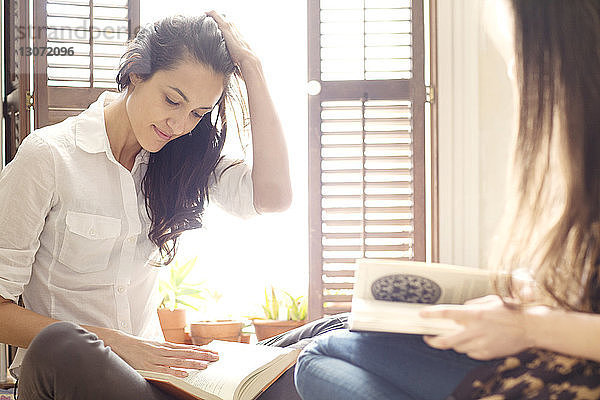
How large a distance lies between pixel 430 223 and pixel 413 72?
18.5 inches

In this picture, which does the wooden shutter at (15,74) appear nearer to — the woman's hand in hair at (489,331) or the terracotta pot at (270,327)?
the terracotta pot at (270,327)

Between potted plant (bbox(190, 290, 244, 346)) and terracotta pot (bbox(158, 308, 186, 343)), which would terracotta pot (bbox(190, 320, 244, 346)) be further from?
terracotta pot (bbox(158, 308, 186, 343))

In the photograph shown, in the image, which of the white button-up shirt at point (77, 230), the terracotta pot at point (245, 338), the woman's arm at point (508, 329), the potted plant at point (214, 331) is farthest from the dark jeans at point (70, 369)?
the terracotta pot at point (245, 338)

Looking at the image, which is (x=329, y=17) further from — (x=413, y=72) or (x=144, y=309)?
(x=144, y=309)

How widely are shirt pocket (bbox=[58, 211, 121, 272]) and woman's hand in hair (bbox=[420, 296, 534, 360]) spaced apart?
2.79ft

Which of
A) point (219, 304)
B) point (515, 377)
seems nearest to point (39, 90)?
point (219, 304)

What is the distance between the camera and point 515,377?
0.66 metres

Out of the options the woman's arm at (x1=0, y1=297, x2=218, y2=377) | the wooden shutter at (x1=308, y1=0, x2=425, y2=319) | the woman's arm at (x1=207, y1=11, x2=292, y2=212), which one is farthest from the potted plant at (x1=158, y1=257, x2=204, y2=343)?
the woman's arm at (x1=0, y1=297, x2=218, y2=377)

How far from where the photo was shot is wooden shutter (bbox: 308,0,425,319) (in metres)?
2.18

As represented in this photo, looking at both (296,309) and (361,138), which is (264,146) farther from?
(296,309)

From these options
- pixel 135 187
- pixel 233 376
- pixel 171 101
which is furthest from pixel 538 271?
pixel 135 187

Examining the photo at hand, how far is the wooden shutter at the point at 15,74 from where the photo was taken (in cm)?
213

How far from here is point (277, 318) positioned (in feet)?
7.82

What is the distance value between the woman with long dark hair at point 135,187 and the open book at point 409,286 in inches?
18.8
